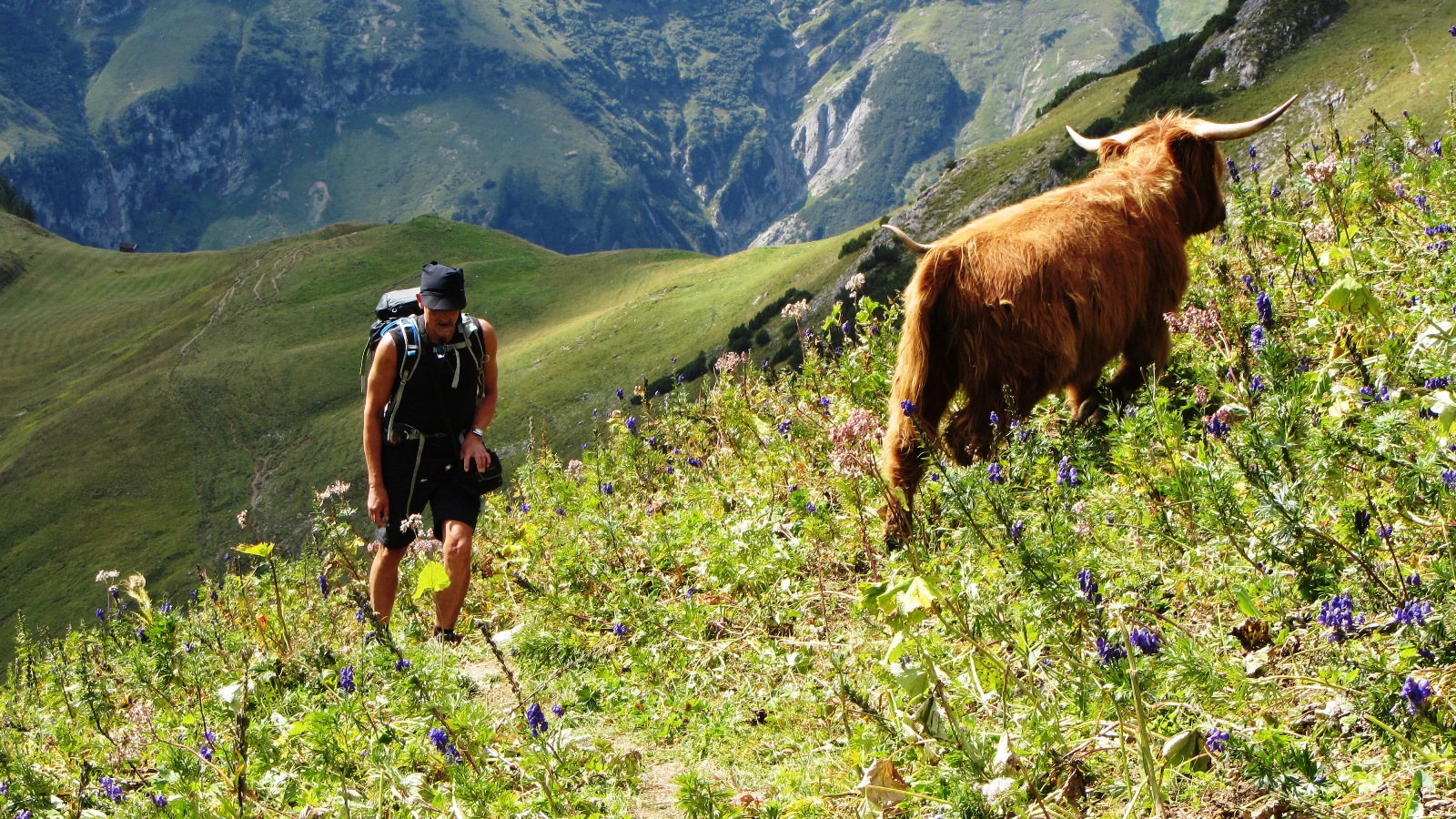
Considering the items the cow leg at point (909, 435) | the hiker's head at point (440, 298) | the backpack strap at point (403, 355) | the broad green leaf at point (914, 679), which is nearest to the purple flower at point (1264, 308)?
the cow leg at point (909, 435)

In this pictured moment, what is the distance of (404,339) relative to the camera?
5816 millimetres

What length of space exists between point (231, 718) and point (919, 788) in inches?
109

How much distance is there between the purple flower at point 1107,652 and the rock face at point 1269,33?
46.9 metres

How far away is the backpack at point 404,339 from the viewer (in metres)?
5.84

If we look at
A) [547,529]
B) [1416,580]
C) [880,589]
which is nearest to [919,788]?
[880,589]

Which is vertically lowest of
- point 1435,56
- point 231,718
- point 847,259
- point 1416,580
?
point 847,259

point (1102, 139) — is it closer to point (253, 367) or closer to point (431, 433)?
point (431, 433)

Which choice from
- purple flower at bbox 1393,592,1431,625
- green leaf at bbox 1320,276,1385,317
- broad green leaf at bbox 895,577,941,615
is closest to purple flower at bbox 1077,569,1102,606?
broad green leaf at bbox 895,577,941,615

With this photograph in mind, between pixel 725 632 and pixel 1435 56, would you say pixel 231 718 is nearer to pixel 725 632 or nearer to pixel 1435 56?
pixel 725 632

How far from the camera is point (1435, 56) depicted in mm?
32281

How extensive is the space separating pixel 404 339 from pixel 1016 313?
11.6 feet

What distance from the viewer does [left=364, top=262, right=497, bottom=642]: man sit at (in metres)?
5.82

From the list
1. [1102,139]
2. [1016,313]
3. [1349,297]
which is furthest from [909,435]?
[1102,139]

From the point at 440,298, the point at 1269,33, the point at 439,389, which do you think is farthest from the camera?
the point at 1269,33
